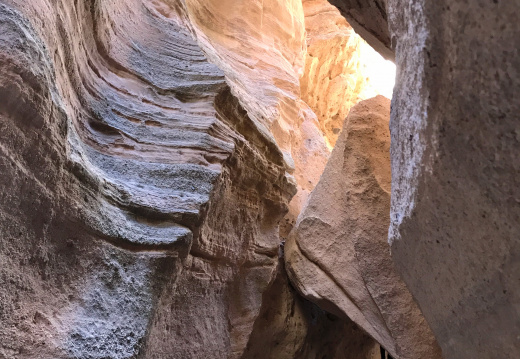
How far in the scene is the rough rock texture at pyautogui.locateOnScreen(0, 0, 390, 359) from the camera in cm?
169

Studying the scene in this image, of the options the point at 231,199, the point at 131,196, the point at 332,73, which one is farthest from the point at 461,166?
the point at 332,73

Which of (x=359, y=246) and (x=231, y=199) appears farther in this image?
(x=359, y=246)

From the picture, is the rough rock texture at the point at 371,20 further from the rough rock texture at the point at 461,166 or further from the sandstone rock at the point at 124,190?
the rough rock texture at the point at 461,166

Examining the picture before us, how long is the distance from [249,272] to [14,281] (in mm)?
2028

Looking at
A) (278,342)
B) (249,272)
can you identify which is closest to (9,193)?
(249,272)

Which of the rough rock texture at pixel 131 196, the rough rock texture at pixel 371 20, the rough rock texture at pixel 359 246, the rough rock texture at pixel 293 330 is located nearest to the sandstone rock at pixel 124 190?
the rough rock texture at pixel 131 196

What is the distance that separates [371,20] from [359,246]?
5.60ft

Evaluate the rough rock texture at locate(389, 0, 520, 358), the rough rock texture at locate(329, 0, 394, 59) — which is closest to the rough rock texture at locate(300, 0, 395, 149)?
the rough rock texture at locate(329, 0, 394, 59)

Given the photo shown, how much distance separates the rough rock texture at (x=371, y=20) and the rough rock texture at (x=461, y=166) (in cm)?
125

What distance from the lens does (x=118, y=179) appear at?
2.37 m

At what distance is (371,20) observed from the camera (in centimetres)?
330

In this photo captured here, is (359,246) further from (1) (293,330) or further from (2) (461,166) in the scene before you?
(2) (461,166)

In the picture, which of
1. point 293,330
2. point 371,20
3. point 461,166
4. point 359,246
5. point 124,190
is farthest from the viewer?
point 293,330

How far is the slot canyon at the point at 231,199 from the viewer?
1.51 m
